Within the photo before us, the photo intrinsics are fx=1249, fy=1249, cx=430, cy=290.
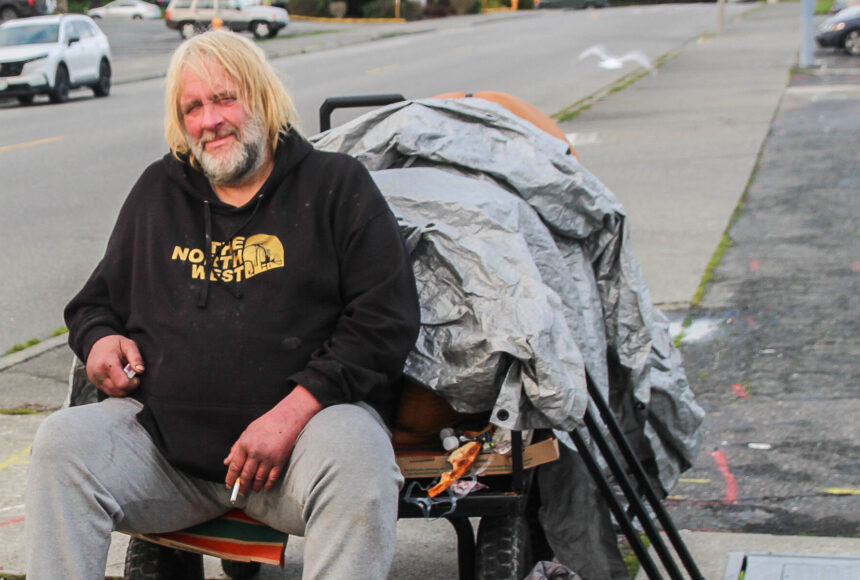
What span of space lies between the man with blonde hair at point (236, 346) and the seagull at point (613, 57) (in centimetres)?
1984

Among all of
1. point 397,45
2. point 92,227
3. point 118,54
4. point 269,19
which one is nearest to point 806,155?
point 92,227

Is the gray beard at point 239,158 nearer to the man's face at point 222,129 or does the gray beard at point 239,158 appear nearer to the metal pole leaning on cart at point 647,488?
the man's face at point 222,129

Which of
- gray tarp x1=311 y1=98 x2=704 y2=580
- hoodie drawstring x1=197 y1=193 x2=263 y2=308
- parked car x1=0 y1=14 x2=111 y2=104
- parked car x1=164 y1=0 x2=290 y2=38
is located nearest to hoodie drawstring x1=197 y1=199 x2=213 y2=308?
hoodie drawstring x1=197 y1=193 x2=263 y2=308

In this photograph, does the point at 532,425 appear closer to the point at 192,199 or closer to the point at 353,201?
the point at 353,201

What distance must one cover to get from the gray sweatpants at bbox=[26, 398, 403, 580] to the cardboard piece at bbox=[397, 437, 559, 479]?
0.18m

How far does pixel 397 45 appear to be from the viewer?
32.5 m

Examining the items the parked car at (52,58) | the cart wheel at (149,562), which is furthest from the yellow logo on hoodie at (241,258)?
the parked car at (52,58)

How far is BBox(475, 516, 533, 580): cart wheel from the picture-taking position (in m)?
2.89

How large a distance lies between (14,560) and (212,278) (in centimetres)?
135

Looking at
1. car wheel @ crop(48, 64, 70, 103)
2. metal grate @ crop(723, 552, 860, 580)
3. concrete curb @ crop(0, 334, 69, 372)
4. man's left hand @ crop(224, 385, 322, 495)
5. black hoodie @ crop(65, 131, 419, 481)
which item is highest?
black hoodie @ crop(65, 131, 419, 481)

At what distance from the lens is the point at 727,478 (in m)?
4.23

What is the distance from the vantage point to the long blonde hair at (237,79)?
9.67 ft

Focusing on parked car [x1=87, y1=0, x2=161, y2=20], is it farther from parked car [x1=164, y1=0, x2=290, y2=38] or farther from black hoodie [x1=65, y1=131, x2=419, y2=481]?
black hoodie [x1=65, y1=131, x2=419, y2=481]

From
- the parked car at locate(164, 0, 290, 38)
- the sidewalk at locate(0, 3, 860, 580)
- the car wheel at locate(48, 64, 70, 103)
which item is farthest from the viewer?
the parked car at locate(164, 0, 290, 38)
